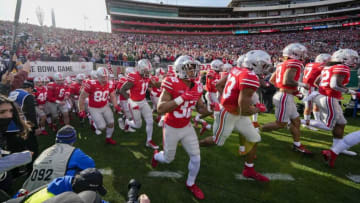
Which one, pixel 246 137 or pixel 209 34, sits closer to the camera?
pixel 246 137

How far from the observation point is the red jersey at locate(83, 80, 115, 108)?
522cm

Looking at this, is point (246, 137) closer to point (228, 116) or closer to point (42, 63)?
point (228, 116)

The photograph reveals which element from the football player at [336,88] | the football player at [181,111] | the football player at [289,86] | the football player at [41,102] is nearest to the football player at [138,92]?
the football player at [181,111]

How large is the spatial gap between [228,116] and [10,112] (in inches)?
117

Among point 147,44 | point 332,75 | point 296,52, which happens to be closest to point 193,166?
point 296,52

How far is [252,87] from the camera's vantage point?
2994mm

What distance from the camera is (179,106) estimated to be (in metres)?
3.15

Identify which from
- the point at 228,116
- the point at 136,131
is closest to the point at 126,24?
the point at 136,131

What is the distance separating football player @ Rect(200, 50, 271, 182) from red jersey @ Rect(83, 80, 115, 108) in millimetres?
2986

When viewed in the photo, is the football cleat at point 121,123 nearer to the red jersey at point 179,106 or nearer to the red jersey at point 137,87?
the red jersey at point 137,87

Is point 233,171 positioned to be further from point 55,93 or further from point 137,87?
point 55,93

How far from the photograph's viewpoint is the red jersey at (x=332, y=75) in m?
4.23

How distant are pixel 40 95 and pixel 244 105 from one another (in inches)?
263

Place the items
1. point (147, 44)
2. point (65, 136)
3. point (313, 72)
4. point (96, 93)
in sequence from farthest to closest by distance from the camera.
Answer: point (147, 44) → point (313, 72) → point (96, 93) → point (65, 136)
